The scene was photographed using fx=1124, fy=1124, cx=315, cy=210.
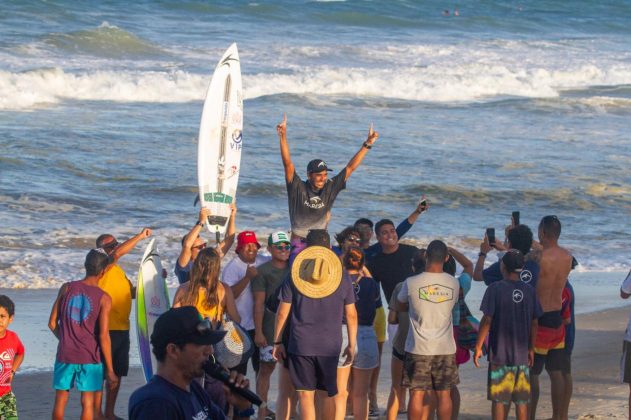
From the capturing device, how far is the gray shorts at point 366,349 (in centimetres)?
730

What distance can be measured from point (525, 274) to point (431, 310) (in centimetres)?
88

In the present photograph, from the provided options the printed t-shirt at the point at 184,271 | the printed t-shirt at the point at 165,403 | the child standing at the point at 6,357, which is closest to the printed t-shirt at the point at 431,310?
the printed t-shirt at the point at 184,271

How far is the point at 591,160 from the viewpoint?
70.9 feet

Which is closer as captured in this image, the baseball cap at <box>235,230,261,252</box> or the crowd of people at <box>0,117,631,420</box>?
the crowd of people at <box>0,117,631,420</box>

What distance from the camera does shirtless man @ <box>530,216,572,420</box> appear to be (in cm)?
752

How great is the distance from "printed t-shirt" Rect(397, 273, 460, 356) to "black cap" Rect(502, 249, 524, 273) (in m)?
0.37

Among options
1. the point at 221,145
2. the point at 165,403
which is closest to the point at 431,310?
the point at 221,145

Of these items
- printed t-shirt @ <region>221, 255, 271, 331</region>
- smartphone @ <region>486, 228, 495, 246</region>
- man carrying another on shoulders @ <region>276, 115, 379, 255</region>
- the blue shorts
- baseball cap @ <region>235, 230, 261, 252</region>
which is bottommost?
the blue shorts

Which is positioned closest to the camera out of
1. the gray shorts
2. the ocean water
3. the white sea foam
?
the gray shorts

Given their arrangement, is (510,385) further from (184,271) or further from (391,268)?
(184,271)

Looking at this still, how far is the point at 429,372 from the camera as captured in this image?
6973 mm

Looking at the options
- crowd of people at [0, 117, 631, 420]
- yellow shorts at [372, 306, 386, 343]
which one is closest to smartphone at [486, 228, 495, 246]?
crowd of people at [0, 117, 631, 420]

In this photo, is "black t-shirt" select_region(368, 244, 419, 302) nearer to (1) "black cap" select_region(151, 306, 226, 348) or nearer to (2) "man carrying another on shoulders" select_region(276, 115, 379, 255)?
(2) "man carrying another on shoulders" select_region(276, 115, 379, 255)

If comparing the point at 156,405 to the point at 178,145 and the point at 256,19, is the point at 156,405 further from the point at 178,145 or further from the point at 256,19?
the point at 256,19
